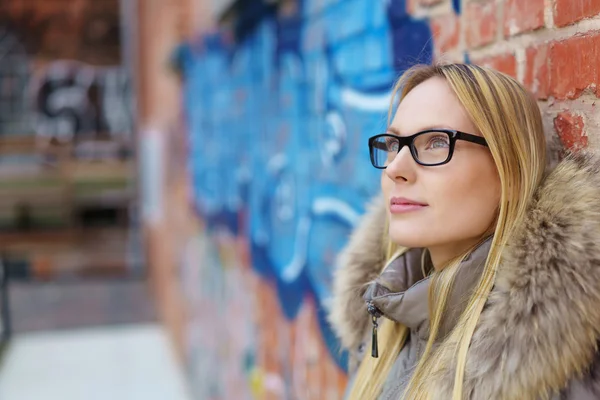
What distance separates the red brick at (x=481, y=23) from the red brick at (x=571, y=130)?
0.85 feet

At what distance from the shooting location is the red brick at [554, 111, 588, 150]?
1.13 m

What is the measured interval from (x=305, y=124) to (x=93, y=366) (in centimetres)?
563

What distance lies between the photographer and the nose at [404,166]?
3.70 ft

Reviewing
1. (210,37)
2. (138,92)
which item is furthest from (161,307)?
(210,37)

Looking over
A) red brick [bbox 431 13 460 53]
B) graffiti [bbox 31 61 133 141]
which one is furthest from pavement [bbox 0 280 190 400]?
graffiti [bbox 31 61 133 141]

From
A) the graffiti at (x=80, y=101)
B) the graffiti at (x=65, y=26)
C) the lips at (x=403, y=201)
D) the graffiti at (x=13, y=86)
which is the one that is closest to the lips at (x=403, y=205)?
the lips at (x=403, y=201)

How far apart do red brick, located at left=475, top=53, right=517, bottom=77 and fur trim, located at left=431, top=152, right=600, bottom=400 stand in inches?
Result: 12.9

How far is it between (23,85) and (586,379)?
16948mm

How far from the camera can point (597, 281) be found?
93cm

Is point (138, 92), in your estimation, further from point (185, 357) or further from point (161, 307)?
point (185, 357)

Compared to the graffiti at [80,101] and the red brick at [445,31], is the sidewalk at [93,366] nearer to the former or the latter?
the red brick at [445,31]

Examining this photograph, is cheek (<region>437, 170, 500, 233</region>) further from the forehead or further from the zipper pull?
the zipper pull

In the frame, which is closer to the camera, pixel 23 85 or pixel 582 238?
pixel 582 238

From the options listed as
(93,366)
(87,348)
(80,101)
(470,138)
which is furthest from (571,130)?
(80,101)
